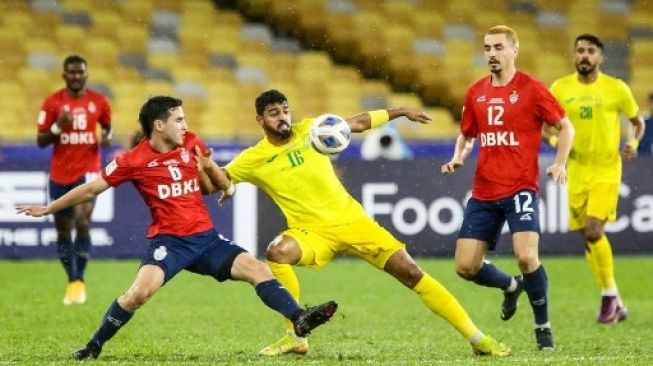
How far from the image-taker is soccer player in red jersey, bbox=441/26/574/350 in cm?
985

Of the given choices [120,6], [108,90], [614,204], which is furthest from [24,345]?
[120,6]

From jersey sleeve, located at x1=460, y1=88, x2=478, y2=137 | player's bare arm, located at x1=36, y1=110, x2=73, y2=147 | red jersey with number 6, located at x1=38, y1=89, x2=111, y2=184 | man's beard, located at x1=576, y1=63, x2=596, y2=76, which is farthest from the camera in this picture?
red jersey with number 6, located at x1=38, y1=89, x2=111, y2=184

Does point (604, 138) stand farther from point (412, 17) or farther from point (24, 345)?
point (412, 17)

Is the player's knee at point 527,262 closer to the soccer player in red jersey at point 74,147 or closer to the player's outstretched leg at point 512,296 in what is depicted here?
the player's outstretched leg at point 512,296

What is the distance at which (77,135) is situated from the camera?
1410 cm

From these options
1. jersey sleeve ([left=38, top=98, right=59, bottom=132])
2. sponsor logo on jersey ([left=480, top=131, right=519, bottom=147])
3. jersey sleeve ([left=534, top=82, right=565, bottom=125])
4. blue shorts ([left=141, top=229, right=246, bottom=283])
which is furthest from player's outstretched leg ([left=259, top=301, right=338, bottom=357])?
jersey sleeve ([left=38, top=98, right=59, bottom=132])

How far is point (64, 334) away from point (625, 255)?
9.01 m

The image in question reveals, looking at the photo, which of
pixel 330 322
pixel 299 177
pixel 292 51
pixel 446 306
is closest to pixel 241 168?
pixel 299 177

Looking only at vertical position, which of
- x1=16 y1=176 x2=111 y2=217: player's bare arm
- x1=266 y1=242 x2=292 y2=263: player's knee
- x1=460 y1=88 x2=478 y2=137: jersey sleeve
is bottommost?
x1=266 y1=242 x2=292 y2=263: player's knee

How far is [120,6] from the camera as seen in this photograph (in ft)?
79.0

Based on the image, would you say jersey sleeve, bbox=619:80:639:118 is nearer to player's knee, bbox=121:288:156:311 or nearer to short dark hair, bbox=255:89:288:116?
short dark hair, bbox=255:89:288:116

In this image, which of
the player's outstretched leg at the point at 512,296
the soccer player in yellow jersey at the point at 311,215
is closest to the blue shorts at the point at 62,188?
the soccer player in yellow jersey at the point at 311,215

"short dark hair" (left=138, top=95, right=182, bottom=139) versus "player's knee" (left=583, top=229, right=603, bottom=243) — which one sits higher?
"short dark hair" (left=138, top=95, right=182, bottom=139)

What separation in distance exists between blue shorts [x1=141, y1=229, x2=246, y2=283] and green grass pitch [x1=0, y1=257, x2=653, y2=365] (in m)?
0.55
